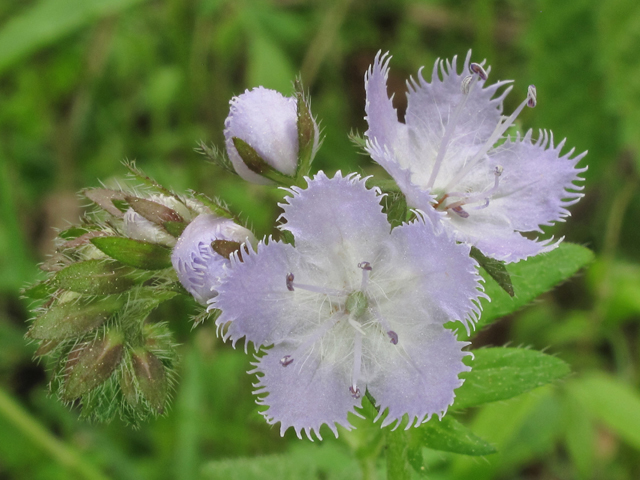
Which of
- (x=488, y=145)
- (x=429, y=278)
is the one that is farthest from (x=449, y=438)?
(x=488, y=145)

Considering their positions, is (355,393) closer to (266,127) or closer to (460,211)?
(460,211)

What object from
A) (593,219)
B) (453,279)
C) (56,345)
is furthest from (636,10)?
(56,345)

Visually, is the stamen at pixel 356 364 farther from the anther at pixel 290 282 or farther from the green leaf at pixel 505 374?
the green leaf at pixel 505 374

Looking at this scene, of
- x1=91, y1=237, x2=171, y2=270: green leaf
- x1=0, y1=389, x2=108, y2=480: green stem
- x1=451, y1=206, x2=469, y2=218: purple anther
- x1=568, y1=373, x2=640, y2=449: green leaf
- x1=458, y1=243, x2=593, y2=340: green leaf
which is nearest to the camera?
x1=91, y1=237, x2=171, y2=270: green leaf

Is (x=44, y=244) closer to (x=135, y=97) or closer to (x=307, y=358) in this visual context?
(x=135, y=97)

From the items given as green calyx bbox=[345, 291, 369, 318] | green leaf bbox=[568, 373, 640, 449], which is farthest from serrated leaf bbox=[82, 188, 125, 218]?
green leaf bbox=[568, 373, 640, 449]

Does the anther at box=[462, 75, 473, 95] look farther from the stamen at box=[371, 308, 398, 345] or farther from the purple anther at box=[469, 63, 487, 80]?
the stamen at box=[371, 308, 398, 345]

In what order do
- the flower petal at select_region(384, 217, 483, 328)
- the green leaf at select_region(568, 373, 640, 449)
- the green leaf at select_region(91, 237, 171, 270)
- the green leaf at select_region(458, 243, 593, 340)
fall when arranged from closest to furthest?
the flower petal at select_region(384, 217, 483, 328) → the green leaf at select_region(91, 237, 171, 270) → the green leaf at select_region(458, 243, 593, 340) → the green leaf at select_region(568, 373, 640, 449)
